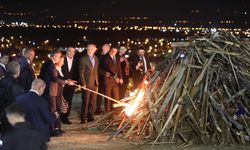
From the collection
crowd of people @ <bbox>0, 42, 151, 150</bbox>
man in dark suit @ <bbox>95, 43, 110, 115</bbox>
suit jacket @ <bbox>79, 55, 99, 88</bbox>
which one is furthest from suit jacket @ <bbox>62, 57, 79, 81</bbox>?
man in dark suit @ <bbox>95, 43, 110, 115</bbox>

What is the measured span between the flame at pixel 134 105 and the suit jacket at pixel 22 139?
685cm

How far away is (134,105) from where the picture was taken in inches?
507

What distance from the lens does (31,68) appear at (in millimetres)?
11742

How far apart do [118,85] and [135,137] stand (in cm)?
325

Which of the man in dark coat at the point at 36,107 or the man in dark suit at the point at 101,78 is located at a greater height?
the man in dark suit at the point at 101,78

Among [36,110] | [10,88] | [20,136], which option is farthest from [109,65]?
[20,136]

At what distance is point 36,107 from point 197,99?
190 inches

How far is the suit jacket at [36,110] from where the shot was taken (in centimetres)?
Answer: 827

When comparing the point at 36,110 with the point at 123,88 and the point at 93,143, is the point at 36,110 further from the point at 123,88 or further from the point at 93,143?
the point at 123,88

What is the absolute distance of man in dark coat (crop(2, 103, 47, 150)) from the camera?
231 inches

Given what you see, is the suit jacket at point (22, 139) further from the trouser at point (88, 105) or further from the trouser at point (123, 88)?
the trouser at point (123, 88)

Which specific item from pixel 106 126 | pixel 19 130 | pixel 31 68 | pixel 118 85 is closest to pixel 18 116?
pixel 19 130

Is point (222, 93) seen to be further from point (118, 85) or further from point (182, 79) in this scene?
point (118, 85)

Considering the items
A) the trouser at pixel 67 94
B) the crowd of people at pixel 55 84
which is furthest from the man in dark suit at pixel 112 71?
the trouser at pixel 67 94
